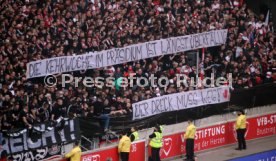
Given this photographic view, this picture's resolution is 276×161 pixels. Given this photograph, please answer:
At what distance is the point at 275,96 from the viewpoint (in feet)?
88.9

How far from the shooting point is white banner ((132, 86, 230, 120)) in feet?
75.4

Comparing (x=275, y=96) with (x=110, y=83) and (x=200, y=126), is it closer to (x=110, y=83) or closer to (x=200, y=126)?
(x=200, y=126)

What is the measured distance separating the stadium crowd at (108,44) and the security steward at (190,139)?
2450 mm

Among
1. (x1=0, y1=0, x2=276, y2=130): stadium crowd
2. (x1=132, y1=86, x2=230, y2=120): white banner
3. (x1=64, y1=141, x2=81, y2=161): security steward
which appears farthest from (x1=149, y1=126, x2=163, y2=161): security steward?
(x1=64, y1=141, x2=81, y2=161): security steward

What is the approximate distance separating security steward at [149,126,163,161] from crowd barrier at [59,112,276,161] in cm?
63

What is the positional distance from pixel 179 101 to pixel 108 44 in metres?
3.67

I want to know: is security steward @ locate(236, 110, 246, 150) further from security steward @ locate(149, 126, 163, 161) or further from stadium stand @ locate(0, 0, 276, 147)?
security steward @ locate(149, 126, 163, 161)

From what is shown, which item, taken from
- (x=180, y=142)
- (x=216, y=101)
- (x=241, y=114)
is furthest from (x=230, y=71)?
(x=180, y=142)

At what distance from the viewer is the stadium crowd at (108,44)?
2039 centimetres

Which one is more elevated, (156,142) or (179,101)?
(179,101)

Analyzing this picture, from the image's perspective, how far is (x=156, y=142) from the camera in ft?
68.0

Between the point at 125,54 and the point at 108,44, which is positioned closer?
the point at 108,44

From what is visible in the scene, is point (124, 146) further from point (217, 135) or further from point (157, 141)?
point (217, 135)

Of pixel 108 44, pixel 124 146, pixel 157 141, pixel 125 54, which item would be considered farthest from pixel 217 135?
pixel 108 44
